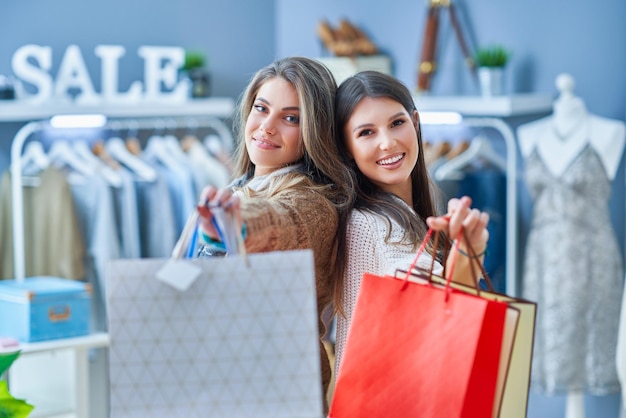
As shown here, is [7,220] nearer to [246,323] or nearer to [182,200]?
[182,200]

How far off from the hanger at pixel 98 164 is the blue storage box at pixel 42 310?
73cm

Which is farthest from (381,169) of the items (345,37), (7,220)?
(345,37)

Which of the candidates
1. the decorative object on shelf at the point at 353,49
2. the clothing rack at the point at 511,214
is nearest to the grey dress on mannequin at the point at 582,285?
the clothing rack at the point at 511,214

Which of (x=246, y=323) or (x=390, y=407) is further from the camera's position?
(x=390, y=407)

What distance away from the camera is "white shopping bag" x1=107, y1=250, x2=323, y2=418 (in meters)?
1.27

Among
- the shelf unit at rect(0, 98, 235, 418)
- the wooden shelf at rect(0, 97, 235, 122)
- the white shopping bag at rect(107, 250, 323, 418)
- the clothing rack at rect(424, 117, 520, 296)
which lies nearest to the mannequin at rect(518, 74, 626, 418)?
the clothing rack at rect(424, 117, 520, 296)

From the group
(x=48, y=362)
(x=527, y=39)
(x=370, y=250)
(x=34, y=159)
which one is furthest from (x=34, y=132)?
(x=370, y=250)

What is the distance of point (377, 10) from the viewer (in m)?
4.67

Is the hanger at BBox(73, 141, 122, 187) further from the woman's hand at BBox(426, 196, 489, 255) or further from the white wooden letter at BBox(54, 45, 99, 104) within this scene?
the woman's hand at BBox(426, 196, 489, 255)

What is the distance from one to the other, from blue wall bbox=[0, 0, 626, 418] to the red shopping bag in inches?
76.1

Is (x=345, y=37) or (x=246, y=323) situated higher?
(x=345, y=37)

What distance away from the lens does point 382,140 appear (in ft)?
5.54

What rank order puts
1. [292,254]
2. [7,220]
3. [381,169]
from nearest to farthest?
[292,254] < [381,169] < [7,220]

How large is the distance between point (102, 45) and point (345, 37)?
3.86 ft
